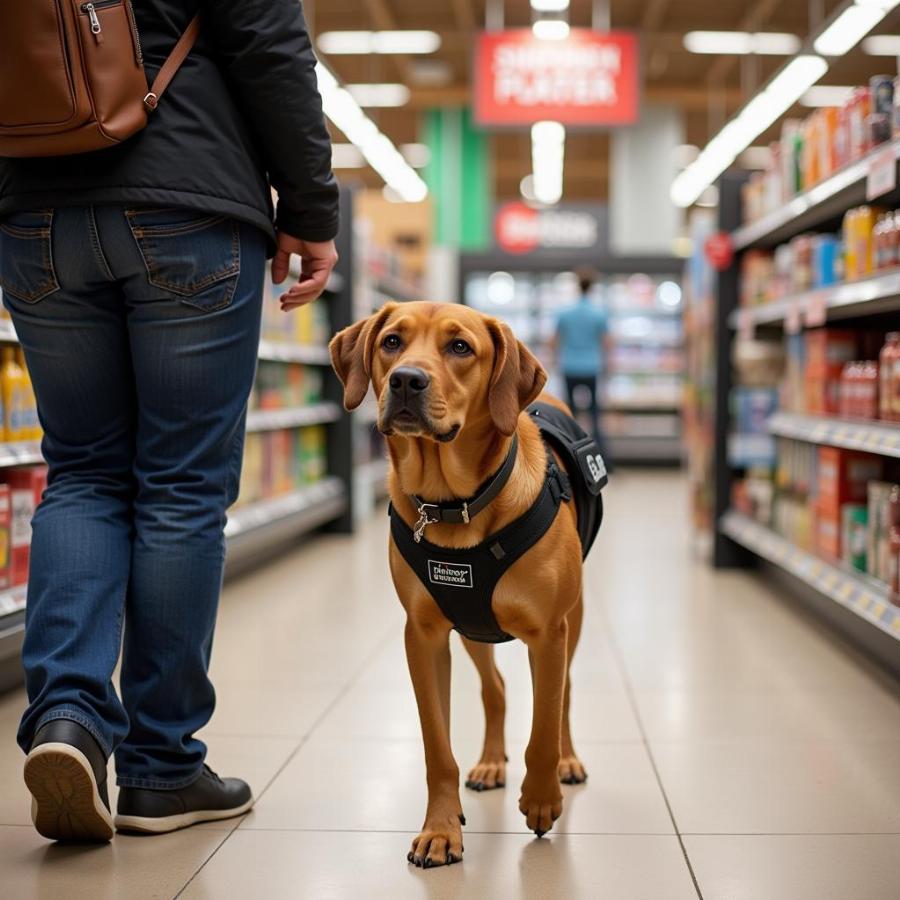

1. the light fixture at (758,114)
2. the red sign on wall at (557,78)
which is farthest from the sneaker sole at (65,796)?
the red sign on wall at (557,78)

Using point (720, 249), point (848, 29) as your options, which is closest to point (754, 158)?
point (848, 29)

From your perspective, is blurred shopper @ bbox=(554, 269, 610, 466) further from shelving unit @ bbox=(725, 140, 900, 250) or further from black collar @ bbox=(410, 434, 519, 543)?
black collar @ bbox=(410, 434, 519, 543)

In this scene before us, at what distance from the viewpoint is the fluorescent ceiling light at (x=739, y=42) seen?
12.8 meters

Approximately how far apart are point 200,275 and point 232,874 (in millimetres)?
1027

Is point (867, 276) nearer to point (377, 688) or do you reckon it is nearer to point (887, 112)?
point (887, 112)

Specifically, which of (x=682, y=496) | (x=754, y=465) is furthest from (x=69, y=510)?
(x=682, y=496)

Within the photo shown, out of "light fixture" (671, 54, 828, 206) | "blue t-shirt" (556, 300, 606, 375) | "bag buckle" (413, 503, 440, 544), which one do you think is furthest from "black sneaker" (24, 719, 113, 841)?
"blue t-shirt" (556, 300, 606, 375)

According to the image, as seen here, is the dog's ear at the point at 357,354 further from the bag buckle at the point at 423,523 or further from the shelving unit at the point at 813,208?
the shelving unit at the point at 813,208

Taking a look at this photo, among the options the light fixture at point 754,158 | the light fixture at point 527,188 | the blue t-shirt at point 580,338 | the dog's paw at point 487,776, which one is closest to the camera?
the dog's paw at point 487,776

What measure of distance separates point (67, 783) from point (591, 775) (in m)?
1.15

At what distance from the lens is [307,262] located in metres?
2.28

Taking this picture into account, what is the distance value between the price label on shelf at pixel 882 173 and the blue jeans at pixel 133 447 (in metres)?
1.91

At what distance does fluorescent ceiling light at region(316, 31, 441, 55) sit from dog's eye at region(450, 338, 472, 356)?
36.0ft

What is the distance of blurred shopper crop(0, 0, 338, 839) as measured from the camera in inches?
77.4
